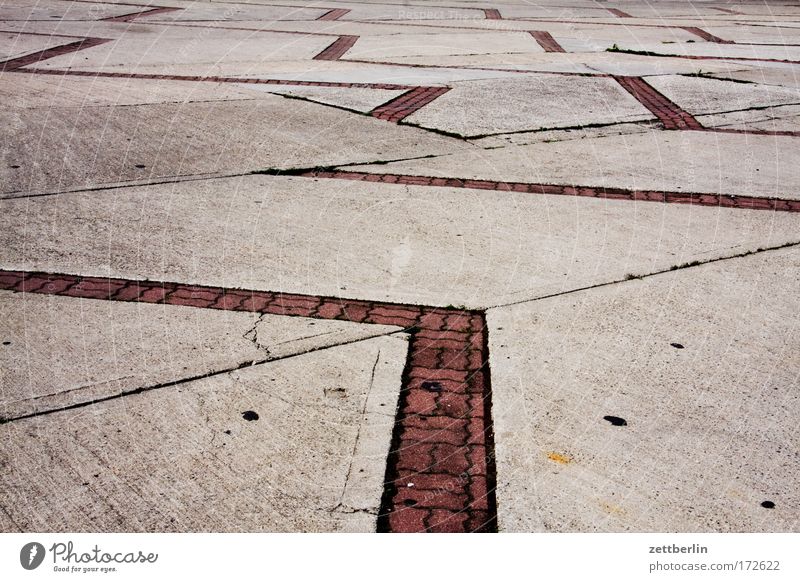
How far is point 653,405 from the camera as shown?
3.50 meters

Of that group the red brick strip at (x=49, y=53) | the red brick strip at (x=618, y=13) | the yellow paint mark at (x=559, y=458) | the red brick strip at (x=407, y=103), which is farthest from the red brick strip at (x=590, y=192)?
the red brick strip at (x=618, y=13)

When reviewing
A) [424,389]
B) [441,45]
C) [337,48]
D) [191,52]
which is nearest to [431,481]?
[424,389]

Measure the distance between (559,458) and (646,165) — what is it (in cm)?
388

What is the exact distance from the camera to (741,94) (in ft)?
29.5

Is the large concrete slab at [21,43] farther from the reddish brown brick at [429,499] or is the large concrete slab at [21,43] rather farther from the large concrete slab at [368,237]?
the reddish brown brick at [429,499]

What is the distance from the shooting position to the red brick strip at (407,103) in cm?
771

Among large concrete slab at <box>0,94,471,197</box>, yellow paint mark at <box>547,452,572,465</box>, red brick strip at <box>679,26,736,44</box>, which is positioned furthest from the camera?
red brick strip at <box>679,26,736,44</box>

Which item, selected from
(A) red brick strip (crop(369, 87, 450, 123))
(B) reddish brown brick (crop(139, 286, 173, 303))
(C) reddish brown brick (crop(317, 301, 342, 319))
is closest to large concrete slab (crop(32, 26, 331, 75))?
(A) red brick strip (crop(369, 87, 450, 123))

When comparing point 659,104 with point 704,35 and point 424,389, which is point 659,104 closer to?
point 424,389

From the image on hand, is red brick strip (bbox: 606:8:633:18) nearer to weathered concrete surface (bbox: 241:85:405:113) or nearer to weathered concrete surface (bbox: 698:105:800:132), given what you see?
weathered concrete surface (bbox: 698:105:800:132)

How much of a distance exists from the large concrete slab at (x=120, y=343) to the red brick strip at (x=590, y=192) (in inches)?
83.8

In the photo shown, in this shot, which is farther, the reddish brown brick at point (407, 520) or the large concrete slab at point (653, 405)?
the large concrete slab at point (653, 405)

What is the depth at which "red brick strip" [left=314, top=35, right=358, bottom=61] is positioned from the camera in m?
10.6
